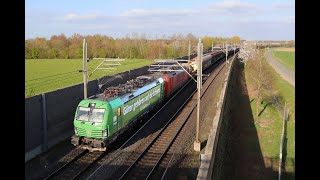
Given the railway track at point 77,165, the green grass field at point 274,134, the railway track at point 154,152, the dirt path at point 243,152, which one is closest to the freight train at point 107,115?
the railway track at point 77,165

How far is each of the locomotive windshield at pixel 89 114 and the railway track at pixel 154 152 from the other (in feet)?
8.76

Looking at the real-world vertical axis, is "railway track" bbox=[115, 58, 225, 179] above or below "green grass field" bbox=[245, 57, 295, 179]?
above

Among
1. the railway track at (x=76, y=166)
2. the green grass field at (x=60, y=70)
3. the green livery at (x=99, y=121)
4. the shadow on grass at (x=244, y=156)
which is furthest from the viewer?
the green grass field at (x=60, y=70)

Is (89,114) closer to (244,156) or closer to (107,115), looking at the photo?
(107,115)

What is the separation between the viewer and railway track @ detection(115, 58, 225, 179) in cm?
1545

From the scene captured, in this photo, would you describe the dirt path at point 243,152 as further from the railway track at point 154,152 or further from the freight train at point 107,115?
the freight train at point 107,115

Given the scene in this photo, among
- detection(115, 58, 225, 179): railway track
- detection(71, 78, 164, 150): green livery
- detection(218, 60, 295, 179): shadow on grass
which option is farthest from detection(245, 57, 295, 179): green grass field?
detection(71, 78, 164, 150): green livery

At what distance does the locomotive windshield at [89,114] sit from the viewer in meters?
17.2

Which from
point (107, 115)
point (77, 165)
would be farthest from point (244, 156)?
point (77, 165)

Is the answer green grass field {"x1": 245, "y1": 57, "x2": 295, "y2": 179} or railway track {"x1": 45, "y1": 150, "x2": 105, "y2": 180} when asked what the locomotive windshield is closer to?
railway track {"x1": 45, "y1": 150, "x2": 105, "y2": 180}

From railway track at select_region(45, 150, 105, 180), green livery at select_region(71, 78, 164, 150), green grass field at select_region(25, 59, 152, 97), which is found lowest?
railway track at select_region(45, 150, 105, 180)

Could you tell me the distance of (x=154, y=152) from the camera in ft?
60.0

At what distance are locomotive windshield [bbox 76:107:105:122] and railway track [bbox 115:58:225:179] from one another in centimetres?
267
